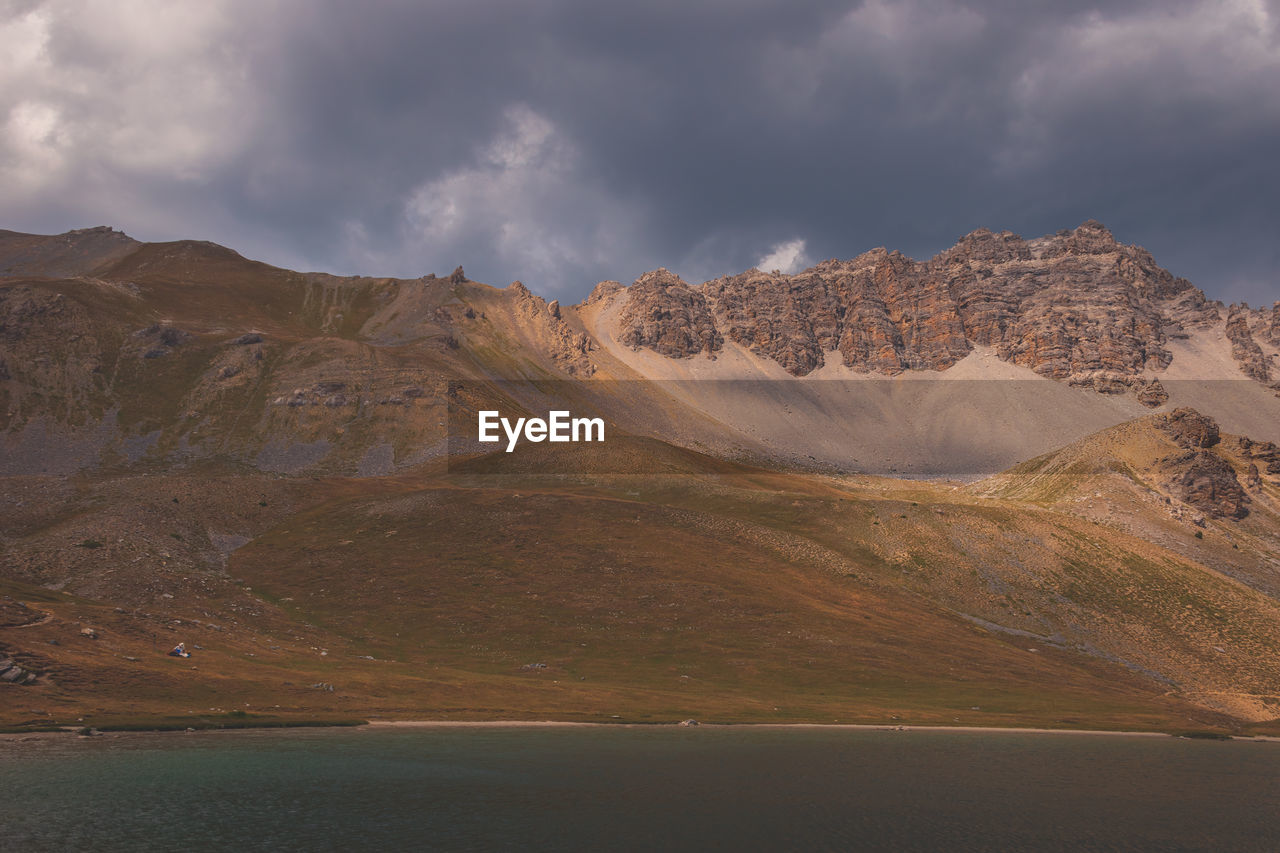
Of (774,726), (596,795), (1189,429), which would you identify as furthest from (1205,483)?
(596,795)

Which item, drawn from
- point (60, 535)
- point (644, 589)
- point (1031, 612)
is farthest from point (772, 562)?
point (60, 535)

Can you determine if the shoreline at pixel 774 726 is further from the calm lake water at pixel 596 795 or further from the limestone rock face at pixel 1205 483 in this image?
the limestone rock face at pixel 1205 483

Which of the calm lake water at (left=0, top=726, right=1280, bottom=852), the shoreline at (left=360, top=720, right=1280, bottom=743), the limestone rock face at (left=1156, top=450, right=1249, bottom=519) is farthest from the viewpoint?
the limestone rock face at (left=1156, top=450, right=1249, bottom=519)

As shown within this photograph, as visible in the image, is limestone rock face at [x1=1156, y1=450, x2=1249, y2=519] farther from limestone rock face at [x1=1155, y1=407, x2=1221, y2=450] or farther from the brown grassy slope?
the brown grassy slope

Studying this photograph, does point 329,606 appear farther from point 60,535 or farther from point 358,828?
point 358,828

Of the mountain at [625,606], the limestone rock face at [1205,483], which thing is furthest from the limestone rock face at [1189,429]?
the mountain at [625,606]

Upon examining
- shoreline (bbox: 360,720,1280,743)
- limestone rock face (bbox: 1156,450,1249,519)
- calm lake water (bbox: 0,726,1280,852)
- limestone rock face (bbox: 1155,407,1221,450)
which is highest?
limestone rock face (bbox: 1155,407,1221,450)

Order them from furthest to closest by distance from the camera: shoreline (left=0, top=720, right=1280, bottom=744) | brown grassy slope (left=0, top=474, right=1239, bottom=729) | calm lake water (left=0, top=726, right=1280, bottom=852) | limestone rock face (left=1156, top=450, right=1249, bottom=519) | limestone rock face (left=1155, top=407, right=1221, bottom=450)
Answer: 1. limestone rock face (left=1155, top=407, right=1221, bottom=450)
2. limestone rock face (left=1156, top=450, right=1249, bottom=519)
3. brown grassy slope (left=0, top=474, right=1239, bottom=729)
4. shoreline (left=0, top=720, right=1280, bottom=744)
5. calm lake water (left=0, top=726, right=1280, bottom=852)

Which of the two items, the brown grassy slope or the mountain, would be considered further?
the mountain

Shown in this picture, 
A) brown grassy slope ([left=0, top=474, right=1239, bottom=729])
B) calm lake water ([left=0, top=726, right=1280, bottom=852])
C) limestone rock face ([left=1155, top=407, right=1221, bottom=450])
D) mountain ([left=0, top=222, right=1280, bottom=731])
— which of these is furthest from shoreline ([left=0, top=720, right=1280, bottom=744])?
limestone rock face ([left=1155, top=407, right=1221, bottom=450])
